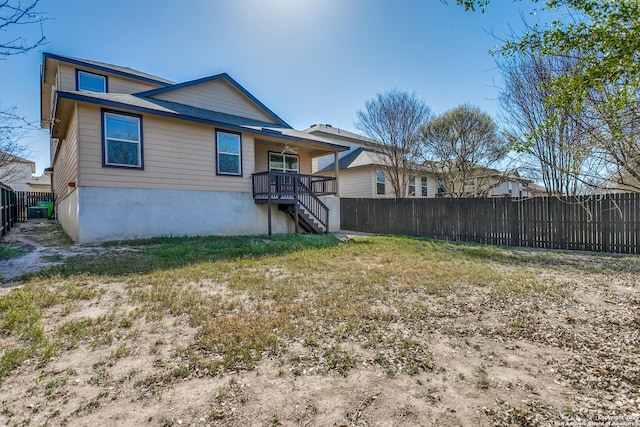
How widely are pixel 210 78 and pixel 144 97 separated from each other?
2.79m

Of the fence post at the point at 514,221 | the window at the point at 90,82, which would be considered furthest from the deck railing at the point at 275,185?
the window at the point at 90,82

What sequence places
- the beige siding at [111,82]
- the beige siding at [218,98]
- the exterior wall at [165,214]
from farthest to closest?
the beige siding at [111,82] → the beige siding at [218,98] → the exterior wall at [165,214]

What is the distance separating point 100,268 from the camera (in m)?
5.46

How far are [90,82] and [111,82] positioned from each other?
76 centimetres

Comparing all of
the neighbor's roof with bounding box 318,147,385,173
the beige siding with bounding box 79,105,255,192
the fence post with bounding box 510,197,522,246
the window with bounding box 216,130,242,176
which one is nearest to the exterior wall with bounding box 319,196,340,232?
the beige siding with bounding box 79,105,255,192

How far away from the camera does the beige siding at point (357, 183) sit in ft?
61.1

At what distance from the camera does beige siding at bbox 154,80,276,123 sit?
40.2 ft

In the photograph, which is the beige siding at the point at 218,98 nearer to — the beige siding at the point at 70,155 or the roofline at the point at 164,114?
the roofline at the point at 164,114

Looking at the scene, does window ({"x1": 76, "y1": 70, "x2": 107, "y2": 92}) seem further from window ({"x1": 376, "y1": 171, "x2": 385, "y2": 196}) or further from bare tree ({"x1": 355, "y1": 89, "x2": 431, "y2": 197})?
window ({"x1": 376, "y1": 171, "x2": 385, "y2": 196})

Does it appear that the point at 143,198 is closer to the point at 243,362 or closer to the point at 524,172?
the point at 243,362

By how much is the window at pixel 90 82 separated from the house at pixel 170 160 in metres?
0.04

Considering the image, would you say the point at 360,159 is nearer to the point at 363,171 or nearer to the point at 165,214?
the point at 363,171

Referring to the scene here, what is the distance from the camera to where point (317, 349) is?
8.74 feet

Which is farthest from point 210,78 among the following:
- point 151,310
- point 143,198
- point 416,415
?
point 416,415
